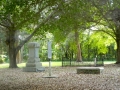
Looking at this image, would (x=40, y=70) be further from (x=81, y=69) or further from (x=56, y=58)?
(x=56, y=58)

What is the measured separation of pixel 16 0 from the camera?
1016 cm

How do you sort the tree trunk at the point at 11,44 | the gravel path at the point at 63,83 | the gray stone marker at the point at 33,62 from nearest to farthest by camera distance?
the gravel path at the point at 63,83
the gray stone marker at the point at 33,62
the tree trunk at the point at 11,44

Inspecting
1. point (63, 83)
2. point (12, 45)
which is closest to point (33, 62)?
point (12, 45)

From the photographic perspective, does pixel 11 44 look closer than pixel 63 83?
No

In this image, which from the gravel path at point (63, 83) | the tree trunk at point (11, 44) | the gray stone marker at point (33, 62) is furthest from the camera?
the tree trunk at point (11, 44)

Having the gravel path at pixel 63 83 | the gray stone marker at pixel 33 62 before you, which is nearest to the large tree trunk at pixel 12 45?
the gray stone marker at pixel 33 62

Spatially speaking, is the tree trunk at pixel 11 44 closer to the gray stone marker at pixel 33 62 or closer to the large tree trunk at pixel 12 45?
the large tree trunk at pixel 12 45

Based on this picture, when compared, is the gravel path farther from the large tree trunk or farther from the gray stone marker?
the large tree trunk

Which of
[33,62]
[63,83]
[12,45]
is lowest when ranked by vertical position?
[63,83]

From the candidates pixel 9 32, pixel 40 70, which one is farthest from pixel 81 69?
pixel 9 32

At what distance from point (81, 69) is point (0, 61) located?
24853 millimetres

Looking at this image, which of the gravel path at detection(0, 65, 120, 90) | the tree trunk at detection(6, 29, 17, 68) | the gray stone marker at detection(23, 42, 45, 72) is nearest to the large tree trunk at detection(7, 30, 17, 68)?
the tree trunk at detection(6, 29, 17, 68)

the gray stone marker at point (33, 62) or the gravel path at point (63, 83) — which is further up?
the gray stone marker at point (33, 62)

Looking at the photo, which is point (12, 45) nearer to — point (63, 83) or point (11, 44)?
point (11, 44)
